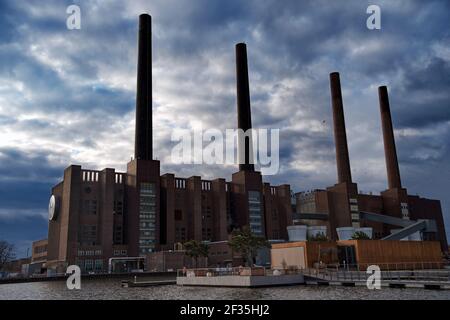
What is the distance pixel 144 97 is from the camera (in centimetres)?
13200

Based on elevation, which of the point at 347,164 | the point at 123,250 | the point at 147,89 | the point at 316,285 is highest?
the point at 147,89

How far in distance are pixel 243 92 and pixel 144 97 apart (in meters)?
30.6

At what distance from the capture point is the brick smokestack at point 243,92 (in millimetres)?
139438

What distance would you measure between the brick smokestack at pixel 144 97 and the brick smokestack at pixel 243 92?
27.4 metres

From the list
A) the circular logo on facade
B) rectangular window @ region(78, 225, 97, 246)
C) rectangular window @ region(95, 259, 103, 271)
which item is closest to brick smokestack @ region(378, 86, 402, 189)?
rectangular window @ region(78, 225, 97, 246)

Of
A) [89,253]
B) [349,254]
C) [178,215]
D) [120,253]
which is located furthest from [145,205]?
[349,254]

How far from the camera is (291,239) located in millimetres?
117875

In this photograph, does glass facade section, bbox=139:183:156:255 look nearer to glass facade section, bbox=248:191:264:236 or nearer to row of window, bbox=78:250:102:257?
row of window, bbox=78:250:102:257

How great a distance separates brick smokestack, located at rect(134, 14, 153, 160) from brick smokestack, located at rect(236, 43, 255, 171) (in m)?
27.4

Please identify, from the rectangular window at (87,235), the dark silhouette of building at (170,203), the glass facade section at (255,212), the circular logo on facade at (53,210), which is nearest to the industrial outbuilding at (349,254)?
the dark silhouette of building at (170,203)

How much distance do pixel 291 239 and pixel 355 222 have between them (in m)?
44.0

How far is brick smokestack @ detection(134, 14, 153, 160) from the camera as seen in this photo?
13138 centimetres
